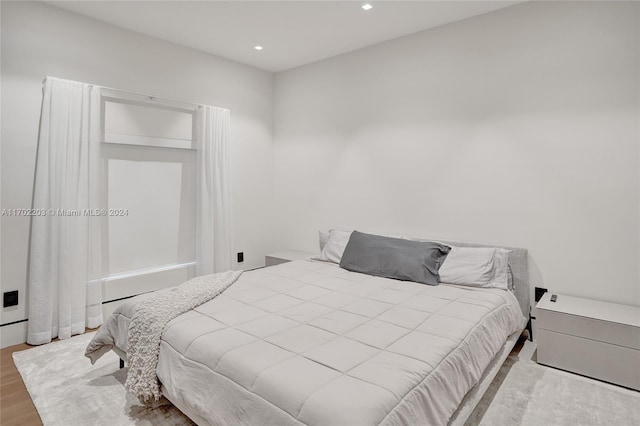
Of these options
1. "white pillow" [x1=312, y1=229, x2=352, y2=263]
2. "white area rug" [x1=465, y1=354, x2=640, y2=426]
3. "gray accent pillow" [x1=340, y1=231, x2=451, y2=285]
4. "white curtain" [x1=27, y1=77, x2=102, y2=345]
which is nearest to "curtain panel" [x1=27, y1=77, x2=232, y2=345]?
"white curtain" [x1=27, y1=77, x2=102, y2=345]

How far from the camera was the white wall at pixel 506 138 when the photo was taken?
8.36 feet

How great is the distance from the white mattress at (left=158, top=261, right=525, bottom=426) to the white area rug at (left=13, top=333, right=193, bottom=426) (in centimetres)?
30

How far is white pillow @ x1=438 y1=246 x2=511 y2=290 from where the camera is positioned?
8.96 feet

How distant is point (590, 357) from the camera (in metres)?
2.30

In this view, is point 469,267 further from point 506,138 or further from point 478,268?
point 506,138

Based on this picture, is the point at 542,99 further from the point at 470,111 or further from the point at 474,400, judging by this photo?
the point at 474,400

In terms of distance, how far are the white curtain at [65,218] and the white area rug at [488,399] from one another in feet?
1.61

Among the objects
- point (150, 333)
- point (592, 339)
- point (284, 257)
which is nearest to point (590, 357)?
point (592, 339)

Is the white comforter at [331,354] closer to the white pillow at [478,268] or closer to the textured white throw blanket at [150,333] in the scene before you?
the textured white throw blanket at [150,333]

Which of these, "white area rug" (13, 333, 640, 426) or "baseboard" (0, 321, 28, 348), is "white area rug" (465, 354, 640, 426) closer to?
"white area rug" (13, 333, 640, 426)

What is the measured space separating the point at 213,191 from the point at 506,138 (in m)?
2.95

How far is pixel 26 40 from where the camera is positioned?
2838 millimetres

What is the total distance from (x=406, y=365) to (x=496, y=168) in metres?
2.17

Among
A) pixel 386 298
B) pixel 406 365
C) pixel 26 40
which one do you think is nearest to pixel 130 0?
pixel 26 40
